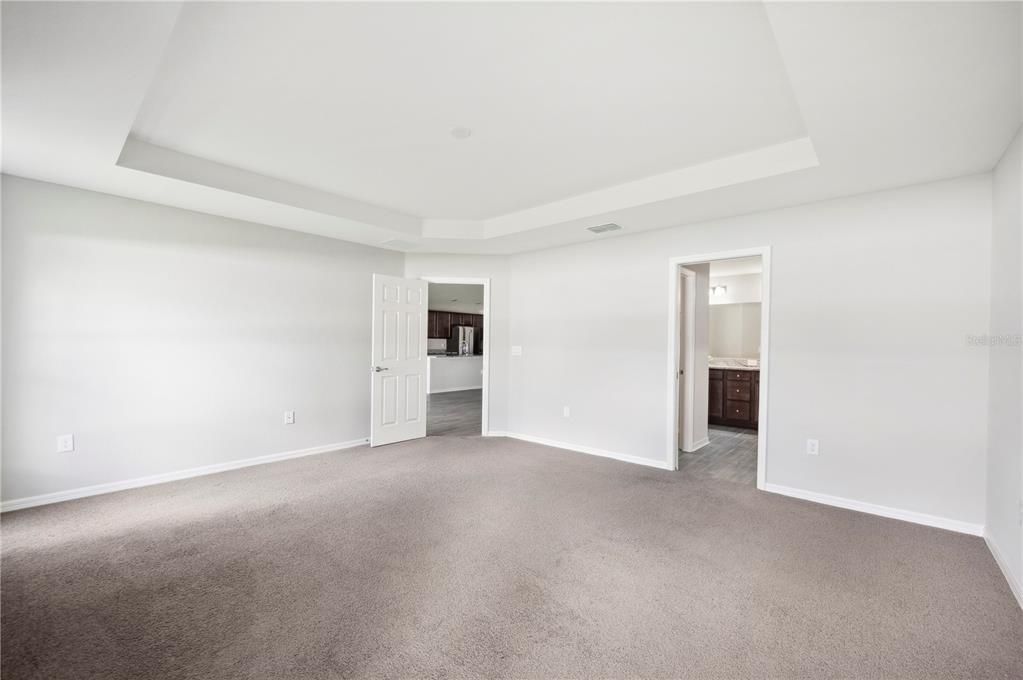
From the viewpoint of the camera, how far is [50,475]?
3332 mm

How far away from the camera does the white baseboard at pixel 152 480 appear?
324cm

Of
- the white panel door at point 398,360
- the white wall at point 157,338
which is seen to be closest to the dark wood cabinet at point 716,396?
the white panel door at point 398,360

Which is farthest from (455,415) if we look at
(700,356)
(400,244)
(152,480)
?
(152,480)

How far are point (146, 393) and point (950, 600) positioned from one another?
215 inches

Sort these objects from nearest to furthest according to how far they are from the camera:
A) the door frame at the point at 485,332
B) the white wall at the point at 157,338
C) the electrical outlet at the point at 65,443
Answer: the white wall at the point at 157,338 < the electrical outlet at the point at 65,443 < the door frame at the point at 485,332

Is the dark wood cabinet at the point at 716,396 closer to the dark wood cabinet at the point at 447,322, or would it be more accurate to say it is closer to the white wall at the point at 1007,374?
the white wall at the point at 1007,374

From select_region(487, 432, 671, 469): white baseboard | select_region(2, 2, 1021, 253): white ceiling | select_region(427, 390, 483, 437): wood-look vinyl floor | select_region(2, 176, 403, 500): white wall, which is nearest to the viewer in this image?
select_region(2, 2, 1021, 253): white ceiling

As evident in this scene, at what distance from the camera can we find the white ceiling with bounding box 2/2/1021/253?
1.74 meters

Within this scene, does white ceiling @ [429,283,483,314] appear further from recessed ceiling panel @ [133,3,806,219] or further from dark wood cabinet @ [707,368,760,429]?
recessed ceiling panel @ [133,3,806,219]

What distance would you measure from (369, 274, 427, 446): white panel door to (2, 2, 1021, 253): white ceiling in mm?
1554

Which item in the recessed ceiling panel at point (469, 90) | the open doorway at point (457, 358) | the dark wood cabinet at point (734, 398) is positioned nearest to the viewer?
the recessed ceiling panel at point (469, 90)

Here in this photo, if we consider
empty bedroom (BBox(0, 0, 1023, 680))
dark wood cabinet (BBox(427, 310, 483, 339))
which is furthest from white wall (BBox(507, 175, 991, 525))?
dark wood cabinet (BBox(427, 310, 483, 339))

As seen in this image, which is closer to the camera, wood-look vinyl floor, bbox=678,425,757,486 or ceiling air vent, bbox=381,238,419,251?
A: wood-look vinyl floor, bbox=678,425,757,486

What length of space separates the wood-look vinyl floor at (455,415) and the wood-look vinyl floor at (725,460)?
257 centimetres
